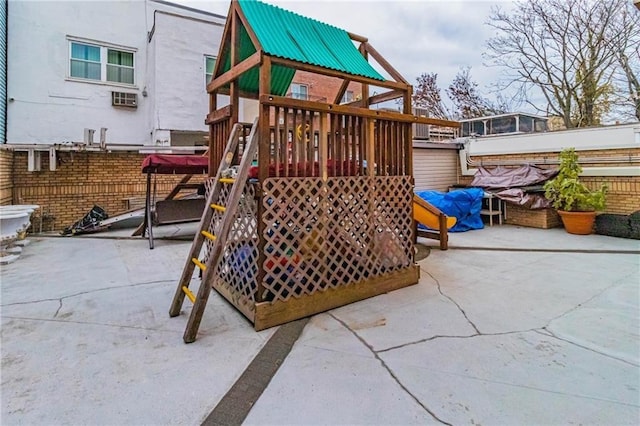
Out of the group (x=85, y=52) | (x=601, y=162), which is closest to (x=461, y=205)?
(x=601, y=162)

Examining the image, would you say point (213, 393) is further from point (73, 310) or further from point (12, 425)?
point (73, 310)

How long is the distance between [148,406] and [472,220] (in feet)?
25.5

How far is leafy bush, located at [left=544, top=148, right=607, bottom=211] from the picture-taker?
702cm

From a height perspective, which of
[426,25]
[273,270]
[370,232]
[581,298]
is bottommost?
[581,298]

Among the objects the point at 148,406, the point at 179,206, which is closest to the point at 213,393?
the point at 148,406

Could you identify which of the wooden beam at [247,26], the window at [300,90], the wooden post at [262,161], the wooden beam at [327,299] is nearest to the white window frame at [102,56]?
the window at [300,90]

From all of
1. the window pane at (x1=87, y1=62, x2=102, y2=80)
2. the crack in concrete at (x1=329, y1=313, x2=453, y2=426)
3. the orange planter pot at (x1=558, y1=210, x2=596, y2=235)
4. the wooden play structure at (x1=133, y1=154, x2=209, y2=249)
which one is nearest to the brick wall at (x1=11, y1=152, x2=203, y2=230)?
the wooden play structure at (x1=133, y1=154, x2=209, y2=249)

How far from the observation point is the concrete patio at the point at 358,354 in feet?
6.22

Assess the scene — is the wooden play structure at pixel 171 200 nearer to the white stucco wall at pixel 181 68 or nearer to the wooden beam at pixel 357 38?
the wooden beam at pixel 357 38

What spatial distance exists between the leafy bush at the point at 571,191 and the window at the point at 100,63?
477 inches

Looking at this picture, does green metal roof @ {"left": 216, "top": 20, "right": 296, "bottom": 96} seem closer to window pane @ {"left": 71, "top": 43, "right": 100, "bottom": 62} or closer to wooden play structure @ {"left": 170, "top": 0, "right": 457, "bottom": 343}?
wooden play structure @ {"left": 170, "top": 0, "right": 457, "bottom": 343}

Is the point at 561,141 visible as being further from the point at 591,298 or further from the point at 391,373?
the point at 391,373

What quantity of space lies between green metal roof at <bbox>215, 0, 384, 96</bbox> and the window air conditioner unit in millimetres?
7987

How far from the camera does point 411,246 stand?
13.6 ft
